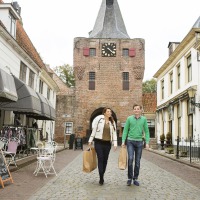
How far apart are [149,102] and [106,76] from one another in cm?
601

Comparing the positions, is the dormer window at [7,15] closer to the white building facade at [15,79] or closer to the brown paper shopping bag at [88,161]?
the white building facade at [15,79]


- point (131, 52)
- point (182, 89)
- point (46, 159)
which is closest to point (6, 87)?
point (46, 159)

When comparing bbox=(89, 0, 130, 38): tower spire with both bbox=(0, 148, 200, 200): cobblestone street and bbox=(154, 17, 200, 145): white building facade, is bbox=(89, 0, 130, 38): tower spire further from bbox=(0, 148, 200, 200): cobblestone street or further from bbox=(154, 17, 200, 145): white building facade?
bbox=(0, 148, 200, 200): cobblestone street

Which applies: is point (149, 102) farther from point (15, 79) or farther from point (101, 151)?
point (101, 151)

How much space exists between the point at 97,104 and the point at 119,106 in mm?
2622

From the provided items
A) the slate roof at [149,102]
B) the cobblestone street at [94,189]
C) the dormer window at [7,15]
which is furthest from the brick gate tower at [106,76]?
the cobblestone street at [94,189]

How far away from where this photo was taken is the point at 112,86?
36.7 meters

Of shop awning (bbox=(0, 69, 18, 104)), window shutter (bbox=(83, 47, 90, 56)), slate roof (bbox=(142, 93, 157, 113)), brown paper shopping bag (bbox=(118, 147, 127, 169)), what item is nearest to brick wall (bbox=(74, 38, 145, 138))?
window shutter (bbox=(83, 47, 90, 56))

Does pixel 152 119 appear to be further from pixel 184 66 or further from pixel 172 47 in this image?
pixel 184 66

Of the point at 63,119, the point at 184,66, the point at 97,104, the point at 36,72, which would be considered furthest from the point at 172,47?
the point at 63,119

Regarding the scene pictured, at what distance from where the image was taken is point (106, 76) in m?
36.8

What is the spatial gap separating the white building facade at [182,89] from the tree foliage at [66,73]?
90.6 ft

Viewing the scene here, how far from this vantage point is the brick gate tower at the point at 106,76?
119 feet

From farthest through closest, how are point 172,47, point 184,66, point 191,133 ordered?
point 172,47 < point 184,66 < point 191,133
